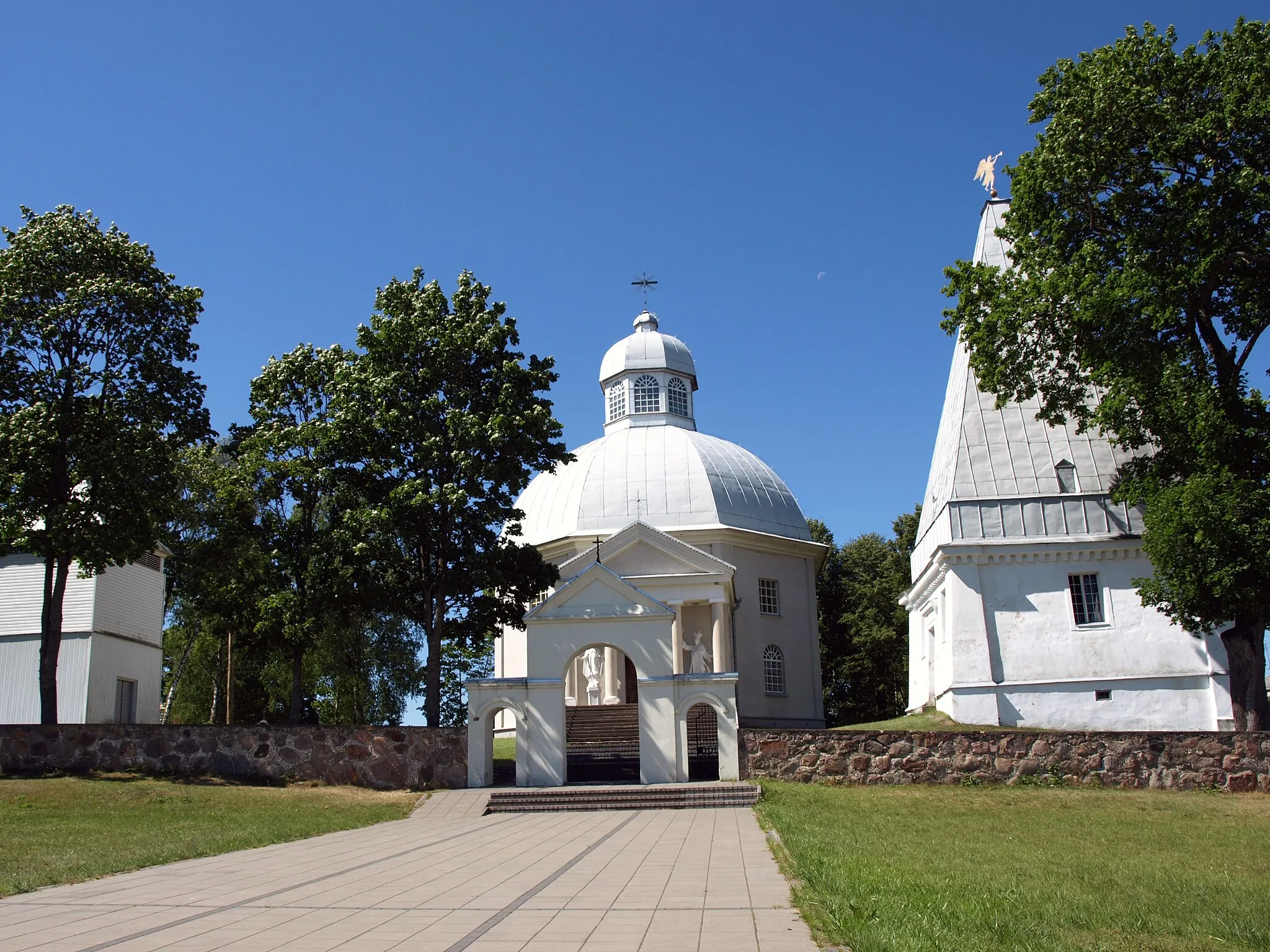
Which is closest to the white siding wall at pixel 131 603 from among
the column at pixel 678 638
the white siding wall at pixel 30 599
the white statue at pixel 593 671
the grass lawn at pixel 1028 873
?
the white siding wall at pixel 30 599

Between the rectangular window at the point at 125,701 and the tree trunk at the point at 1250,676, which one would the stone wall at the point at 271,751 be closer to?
the rectangular window at the point at 125,701

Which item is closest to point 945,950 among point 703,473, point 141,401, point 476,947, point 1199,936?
point 1199,936

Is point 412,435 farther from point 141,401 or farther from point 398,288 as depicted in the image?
point 141,401

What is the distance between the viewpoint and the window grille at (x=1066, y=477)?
31.2 meters

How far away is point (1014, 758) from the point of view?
23281 mm

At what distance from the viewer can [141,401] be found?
85.3 ft

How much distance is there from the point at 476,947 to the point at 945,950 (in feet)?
10.5

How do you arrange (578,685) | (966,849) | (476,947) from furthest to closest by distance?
(578,685) → (966,849) → (476,947)

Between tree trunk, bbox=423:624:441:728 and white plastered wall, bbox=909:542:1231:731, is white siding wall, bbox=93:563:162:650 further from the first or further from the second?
white plastered wall, bbox=909:542:1231:731

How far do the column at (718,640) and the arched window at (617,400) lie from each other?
41.6 feet

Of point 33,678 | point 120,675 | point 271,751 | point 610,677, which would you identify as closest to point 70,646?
point 33,678

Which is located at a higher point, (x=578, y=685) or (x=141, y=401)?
(x=141, y=401)

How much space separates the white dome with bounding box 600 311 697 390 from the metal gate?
20.7 m

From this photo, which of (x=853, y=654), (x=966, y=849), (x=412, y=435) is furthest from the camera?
(x=853, y=654)
